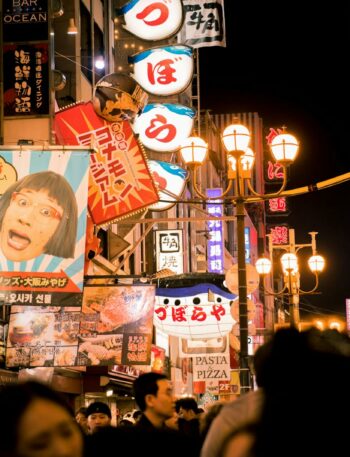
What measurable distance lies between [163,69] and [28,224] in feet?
36.2

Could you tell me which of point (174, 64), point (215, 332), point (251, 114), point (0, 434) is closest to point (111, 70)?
point (174, 64)

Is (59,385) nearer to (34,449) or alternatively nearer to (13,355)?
(13,355)

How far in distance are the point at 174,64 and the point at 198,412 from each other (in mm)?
13346

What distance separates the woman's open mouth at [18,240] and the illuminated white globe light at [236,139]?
4.70 metres

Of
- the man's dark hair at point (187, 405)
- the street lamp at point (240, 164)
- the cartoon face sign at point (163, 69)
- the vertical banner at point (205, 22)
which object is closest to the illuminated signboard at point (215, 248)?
the vertical banner at point (205, 22)

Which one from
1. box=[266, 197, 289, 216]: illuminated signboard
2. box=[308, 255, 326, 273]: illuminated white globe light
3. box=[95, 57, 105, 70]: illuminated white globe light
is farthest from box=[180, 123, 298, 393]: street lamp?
box=[266, 197, 289, 216]: illuminated signboard

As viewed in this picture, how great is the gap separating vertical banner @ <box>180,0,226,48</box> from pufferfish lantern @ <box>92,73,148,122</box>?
1799cm

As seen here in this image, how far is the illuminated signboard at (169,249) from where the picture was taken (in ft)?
115

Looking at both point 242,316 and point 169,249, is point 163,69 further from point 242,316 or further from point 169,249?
point 169,249

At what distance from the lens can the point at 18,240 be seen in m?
13.5

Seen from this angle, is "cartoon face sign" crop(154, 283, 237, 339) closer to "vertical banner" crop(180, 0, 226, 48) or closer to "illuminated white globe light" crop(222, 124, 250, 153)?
"illuminated white globe light" crop(222, 124, 250, 153)

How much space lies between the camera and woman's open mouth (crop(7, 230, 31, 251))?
1349 cm

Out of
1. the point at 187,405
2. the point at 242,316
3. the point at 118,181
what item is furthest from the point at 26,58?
the point at 187,405

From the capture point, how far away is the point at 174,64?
23594mm
